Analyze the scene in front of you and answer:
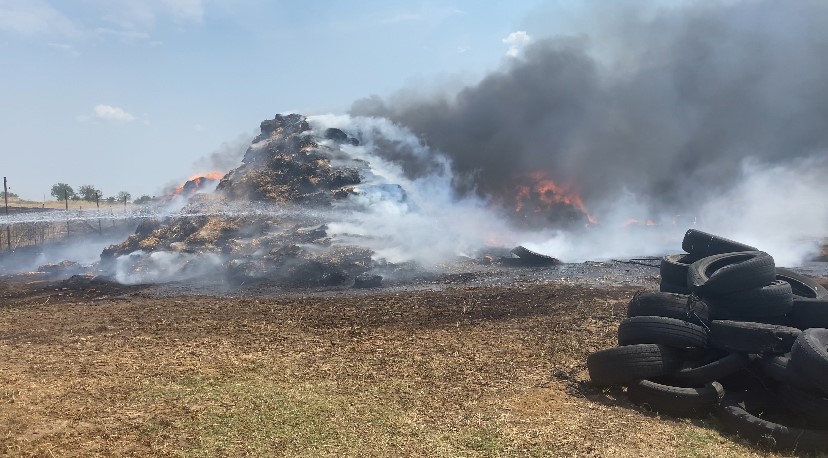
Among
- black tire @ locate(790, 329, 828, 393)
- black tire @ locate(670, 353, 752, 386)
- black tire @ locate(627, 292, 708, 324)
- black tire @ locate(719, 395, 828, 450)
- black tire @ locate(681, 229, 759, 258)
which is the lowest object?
black tire @ locate(719, 395, 828, 450)

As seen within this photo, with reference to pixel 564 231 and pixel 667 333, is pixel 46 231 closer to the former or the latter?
pixel 564 231

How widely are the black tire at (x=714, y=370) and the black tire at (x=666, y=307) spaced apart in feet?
3.83

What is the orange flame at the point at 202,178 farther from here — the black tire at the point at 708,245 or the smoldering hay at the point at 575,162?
the black tire at the point at 708,245

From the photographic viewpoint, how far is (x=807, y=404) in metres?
7.75

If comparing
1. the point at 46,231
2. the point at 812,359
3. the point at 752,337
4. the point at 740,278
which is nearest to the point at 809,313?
the point at 740,278

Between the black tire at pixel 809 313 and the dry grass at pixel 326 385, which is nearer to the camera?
the dry grass at pixel 326 385

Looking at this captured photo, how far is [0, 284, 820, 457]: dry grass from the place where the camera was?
746cm

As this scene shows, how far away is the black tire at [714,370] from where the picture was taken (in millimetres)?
8734

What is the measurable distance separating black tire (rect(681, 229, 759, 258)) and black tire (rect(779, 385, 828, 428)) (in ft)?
23.2

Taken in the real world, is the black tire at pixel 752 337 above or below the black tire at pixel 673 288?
below

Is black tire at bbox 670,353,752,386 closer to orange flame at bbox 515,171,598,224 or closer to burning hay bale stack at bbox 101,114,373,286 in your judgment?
burning hay bale stack at bbox 101,114,373,286

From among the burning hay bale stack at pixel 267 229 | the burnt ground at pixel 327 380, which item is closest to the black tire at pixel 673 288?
the burnt ground at pixel 327 380

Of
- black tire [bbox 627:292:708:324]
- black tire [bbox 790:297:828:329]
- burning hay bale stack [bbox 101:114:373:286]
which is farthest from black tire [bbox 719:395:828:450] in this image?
burning hay bale stack [bbox 101:114:373:286]

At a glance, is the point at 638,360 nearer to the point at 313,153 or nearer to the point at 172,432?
the point at 172,432
